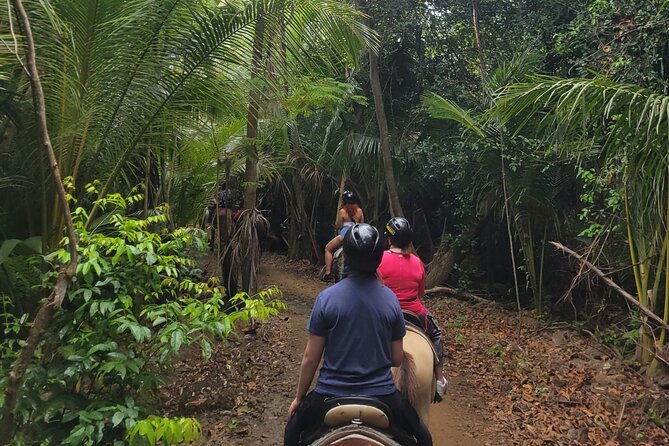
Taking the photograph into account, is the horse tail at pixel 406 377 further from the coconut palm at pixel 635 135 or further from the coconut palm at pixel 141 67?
the coconut palm at pixel 141 67

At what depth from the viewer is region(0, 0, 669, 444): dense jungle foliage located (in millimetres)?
3037

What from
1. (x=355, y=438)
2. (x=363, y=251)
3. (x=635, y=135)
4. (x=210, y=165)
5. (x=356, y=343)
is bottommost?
(x=355, y=438)

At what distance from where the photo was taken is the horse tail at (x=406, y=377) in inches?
119

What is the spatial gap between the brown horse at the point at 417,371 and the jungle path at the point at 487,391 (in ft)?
5.57

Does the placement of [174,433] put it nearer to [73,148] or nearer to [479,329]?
[73,148]

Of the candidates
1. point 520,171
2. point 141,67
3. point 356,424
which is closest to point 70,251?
point 356,424

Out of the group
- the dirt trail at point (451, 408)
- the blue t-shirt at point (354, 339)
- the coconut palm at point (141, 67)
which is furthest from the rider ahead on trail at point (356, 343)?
the dirt trail at point (451, 408)

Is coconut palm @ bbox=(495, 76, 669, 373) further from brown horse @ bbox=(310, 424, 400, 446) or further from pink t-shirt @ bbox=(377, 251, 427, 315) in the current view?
brown horse @ bbox=(310, 424, 400, 446)

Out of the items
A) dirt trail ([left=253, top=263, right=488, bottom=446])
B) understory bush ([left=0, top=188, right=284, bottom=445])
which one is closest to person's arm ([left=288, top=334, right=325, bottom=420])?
understory bush ([left=0, top=188, right=284, bottom=445])

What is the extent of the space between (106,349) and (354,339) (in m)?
1.51

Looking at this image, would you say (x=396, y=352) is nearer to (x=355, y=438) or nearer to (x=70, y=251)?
(x=355, y=438)

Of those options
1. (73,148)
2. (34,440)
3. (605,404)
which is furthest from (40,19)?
(605,404)

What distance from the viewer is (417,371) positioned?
10.7ft

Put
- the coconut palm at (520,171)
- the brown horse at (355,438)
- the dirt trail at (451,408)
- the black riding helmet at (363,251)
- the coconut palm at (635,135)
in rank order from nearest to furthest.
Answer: the brown horse at (355,438), the black riding helmet at (363,251), the coconut palm at (635,135), the dirt trail at (451,408), the coconut palm at (520,171)
